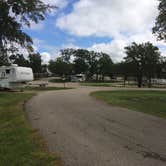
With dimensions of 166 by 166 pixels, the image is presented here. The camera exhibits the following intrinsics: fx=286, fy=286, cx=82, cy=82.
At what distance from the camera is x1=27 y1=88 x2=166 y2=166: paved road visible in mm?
5734

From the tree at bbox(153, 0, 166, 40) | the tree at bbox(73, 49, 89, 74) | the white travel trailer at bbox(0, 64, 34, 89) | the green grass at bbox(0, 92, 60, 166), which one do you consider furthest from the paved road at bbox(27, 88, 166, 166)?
the tree at bbox(73, 49, 89, 74)

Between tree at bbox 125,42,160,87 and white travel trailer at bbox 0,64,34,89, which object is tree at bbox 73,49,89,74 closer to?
tree at bbox 125,42,160,87

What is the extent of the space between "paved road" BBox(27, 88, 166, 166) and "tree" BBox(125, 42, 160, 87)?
154 feet

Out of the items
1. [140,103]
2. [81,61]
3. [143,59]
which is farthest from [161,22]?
[81,61]

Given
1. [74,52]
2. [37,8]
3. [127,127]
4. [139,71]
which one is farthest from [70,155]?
[74,52]

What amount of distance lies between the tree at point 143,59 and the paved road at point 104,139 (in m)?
47.0

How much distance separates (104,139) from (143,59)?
51547mm

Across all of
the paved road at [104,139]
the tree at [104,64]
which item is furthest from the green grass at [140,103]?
the tree at [104,64]

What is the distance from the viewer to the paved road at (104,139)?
18.8 feet

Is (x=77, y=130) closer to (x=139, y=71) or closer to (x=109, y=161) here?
(x=109, y=161)

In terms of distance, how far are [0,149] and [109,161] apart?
2.59 m

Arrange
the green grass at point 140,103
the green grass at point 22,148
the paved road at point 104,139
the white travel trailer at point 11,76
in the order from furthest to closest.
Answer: the white travel trailer at point 11,76, the green grass at point 140,103, the paved road at point 104,139, the green grass at point 22,148

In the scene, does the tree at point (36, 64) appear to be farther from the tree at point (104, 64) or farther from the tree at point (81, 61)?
the tree at point (104, 64)

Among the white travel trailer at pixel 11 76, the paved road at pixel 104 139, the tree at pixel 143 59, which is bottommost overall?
the paved road at pixel 104 139
